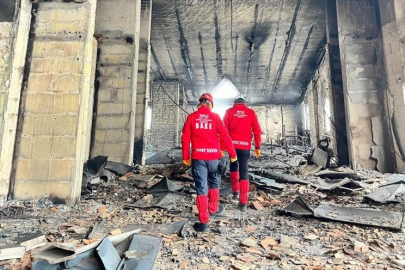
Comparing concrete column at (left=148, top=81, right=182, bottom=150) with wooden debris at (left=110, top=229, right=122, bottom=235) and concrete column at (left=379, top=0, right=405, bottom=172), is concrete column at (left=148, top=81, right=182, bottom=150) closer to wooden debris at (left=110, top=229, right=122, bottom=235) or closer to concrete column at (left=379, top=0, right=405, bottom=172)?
concrete column at (left=379, top=0, right=405, bottom=172)

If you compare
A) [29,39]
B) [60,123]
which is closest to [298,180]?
[60,123]

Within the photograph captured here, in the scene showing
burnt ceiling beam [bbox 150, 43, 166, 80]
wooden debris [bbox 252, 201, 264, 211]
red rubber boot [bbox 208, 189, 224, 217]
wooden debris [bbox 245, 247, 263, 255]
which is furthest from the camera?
burnt ceiling beam [bbox 150, 43, 166, 80]

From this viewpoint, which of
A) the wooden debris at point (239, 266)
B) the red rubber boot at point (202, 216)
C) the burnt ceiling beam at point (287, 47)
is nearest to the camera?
the wooden debris at point (239, 266)

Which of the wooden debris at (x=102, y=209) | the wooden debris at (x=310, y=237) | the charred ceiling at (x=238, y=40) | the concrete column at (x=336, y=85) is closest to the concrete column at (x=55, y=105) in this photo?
the wooden debris at (x=102, y=209)

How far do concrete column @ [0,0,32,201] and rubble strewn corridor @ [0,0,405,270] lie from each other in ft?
0.06

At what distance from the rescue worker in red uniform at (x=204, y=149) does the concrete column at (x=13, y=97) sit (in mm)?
2896

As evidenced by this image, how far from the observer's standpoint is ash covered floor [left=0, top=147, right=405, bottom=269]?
2.25 m

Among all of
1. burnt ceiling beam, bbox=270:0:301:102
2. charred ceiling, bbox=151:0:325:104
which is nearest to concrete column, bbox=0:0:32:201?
charred ceiling, bbox=151:0:325:104

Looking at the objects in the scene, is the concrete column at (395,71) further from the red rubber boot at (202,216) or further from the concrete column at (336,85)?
the red rubber boot at (202,216)

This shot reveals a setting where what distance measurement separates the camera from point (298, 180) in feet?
17.9

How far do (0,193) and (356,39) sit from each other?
8.77m

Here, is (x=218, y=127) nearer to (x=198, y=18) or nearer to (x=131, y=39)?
(x=131, y=39)

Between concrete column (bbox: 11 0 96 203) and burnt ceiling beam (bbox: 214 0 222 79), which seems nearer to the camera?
concrete column (bbox: 11 0 96 203)

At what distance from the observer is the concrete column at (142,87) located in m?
7.33
